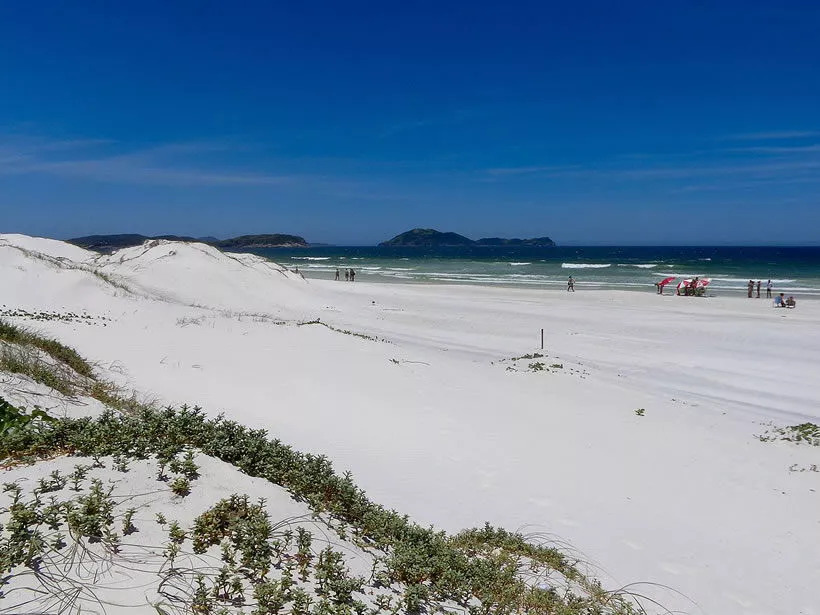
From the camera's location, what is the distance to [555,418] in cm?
1006

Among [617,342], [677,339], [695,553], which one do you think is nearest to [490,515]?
[695,553]

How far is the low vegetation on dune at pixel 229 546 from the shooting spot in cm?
263

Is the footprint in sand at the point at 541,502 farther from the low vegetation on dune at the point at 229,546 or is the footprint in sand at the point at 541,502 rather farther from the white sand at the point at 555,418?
the low vegetation on dune at the point at 229,546

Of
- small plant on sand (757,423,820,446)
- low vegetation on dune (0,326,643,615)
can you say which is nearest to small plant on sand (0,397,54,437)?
low vegetation on dune (0,326,643,615)

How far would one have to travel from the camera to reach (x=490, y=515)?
6.00 meters

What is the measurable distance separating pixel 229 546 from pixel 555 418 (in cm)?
806

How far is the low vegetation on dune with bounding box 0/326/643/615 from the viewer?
2633 millimetres

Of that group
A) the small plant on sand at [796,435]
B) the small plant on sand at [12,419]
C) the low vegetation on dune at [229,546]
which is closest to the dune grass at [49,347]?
the small plant on sand at [12,419]

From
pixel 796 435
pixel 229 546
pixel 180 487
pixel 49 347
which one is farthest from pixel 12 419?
pixel 796 435

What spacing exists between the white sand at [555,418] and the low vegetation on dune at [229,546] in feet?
4.90

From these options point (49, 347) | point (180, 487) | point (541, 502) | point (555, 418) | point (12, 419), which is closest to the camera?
point (180, 487)

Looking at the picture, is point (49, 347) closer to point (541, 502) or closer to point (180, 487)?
point (180, 487)

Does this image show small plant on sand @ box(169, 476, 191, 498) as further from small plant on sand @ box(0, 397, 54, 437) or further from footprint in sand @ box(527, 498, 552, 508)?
footprint in sand @ box(527, 498, 552, 508)

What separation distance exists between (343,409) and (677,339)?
54.5 feet
